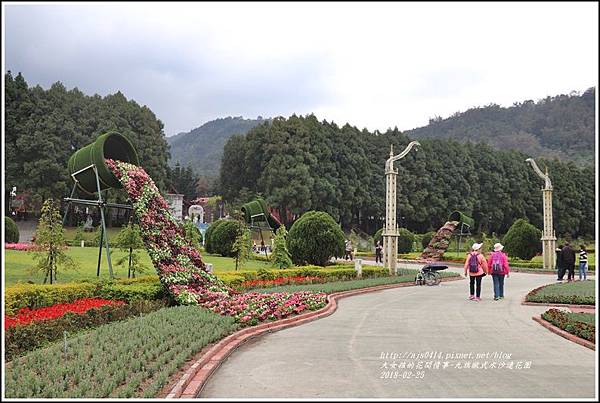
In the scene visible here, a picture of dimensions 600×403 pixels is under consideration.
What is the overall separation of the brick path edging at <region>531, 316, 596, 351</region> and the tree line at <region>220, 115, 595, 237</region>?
121 feet

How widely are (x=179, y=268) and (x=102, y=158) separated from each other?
12.0 feet

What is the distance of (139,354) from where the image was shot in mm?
6566

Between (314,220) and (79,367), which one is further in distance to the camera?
(314,220)

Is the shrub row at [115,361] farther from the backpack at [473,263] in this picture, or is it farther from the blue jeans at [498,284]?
the blue jeans at [498,284]

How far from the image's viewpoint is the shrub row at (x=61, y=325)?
7.55 meters

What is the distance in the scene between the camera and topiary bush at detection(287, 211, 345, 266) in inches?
883

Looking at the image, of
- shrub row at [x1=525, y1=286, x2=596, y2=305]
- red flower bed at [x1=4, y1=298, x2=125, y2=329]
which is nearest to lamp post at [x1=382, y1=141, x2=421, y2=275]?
shrub row at [x1=525, y1=286, x2=596, y2=305]

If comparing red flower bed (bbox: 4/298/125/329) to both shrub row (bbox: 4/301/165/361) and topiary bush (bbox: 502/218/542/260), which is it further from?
topiary bush (bbox: 502/218/542/260)

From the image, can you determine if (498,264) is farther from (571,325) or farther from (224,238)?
(224,238)

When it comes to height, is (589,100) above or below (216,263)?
above

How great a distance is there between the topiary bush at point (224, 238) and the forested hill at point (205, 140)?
9576 cm

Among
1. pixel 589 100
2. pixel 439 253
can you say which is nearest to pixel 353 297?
pixel 439 253

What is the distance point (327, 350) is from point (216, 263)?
16.7 m

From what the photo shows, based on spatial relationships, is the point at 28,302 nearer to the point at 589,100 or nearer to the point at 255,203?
the point at 255,203
